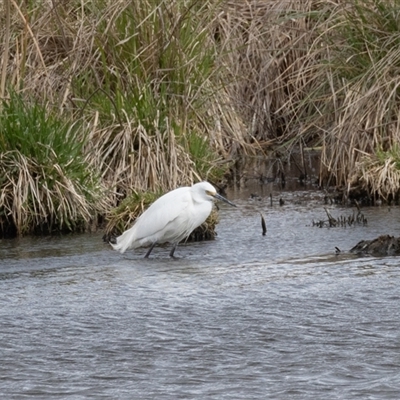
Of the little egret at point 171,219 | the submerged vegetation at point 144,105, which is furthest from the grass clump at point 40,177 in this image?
the little egret at point 171,219

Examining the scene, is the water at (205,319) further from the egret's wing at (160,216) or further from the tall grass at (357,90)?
the tall grass at (357,90)

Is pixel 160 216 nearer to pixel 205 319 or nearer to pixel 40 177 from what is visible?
pixel 40 177

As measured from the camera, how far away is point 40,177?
10359 millimetres

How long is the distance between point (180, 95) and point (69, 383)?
688cm

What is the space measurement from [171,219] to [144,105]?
102 inches

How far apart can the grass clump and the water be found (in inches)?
10.3

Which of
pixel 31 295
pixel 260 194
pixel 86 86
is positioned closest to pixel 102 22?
pixel 86 86

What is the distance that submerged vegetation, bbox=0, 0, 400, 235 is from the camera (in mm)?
10414

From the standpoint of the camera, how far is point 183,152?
11.4 meters

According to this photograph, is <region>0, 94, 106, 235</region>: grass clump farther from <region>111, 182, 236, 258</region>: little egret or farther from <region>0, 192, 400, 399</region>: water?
<region>111, 182, 236, 258</region>: little egret

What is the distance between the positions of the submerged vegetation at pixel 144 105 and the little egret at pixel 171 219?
0.78 metres

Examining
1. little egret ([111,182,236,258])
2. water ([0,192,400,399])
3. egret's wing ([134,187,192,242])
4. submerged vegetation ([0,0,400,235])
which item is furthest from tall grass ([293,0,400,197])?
egret's wing ([134,187,192,242])

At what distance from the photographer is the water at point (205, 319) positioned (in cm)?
545

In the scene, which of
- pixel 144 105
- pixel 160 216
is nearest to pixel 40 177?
pixel 144 105
